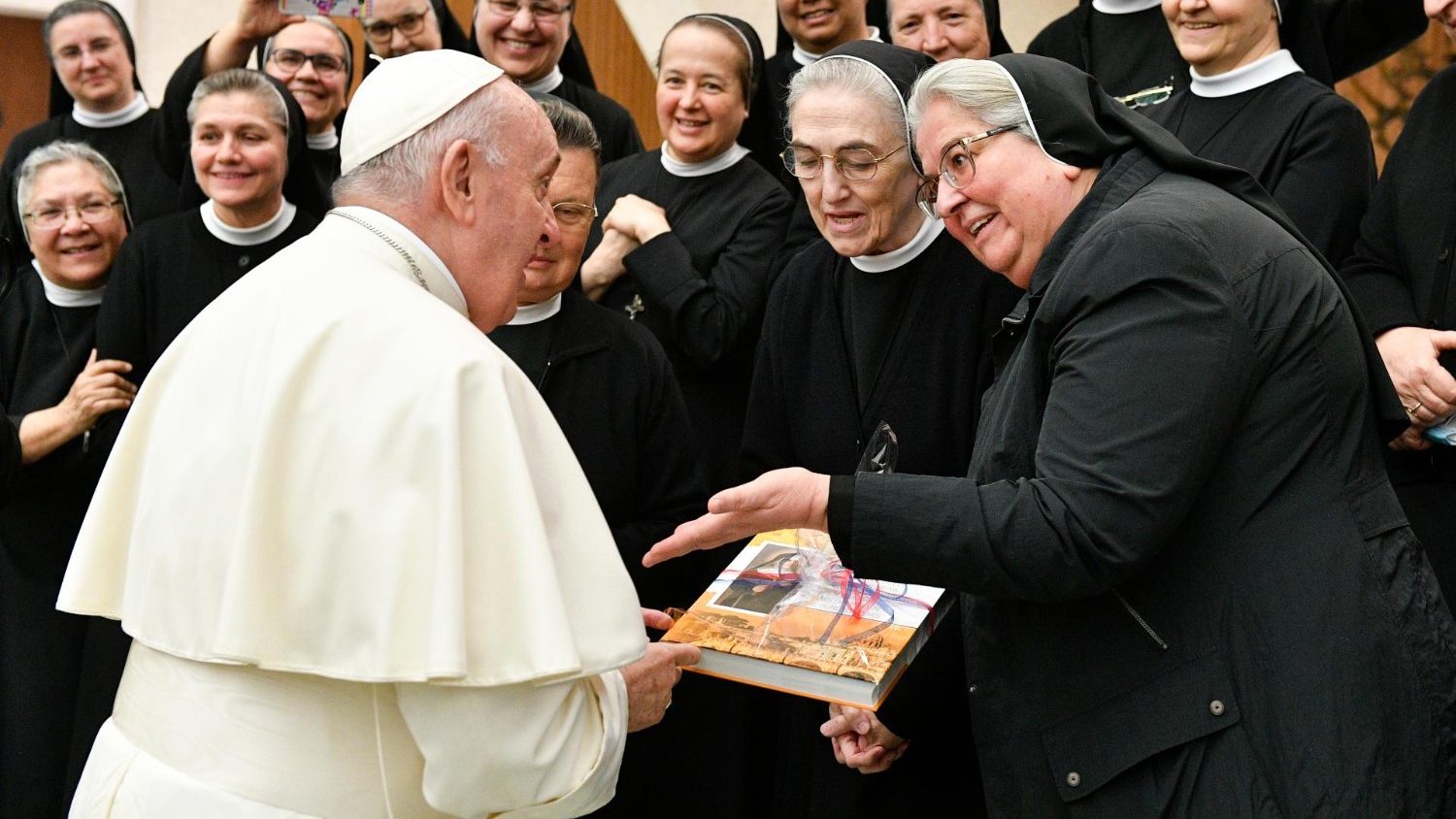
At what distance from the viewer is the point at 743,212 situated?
4.00 meters

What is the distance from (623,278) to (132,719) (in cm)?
218

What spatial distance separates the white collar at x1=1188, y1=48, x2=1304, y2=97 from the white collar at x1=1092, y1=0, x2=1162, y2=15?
0.88 meters

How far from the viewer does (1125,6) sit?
4473 mm

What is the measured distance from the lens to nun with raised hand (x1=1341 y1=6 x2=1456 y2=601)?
2.95 m

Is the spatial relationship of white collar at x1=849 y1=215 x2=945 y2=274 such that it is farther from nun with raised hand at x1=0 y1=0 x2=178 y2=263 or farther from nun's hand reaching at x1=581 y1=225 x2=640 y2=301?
nun with raised hand at x1=0 y1=0 x2=178 y2=263

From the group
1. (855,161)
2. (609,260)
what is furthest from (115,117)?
(855,161)

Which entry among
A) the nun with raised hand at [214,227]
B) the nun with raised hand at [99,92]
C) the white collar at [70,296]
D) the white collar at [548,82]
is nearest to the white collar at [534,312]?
the nun with raised hand at [214,227]

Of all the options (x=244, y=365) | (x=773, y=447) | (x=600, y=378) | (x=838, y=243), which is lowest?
(x=773, y=447)

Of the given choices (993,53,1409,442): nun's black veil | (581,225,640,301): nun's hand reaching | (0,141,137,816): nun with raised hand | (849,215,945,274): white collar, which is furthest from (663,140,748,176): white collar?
(993,53,1409,442): nun's black veil

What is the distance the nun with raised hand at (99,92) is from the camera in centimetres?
535

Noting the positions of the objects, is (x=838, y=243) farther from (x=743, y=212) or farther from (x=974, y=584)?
(x=974, y=584)

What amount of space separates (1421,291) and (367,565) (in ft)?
8.13

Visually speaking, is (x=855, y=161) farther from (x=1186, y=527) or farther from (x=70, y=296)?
(x=70, y=296)

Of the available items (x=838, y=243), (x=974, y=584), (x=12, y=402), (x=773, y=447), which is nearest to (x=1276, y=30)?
(x=838, y=243)
